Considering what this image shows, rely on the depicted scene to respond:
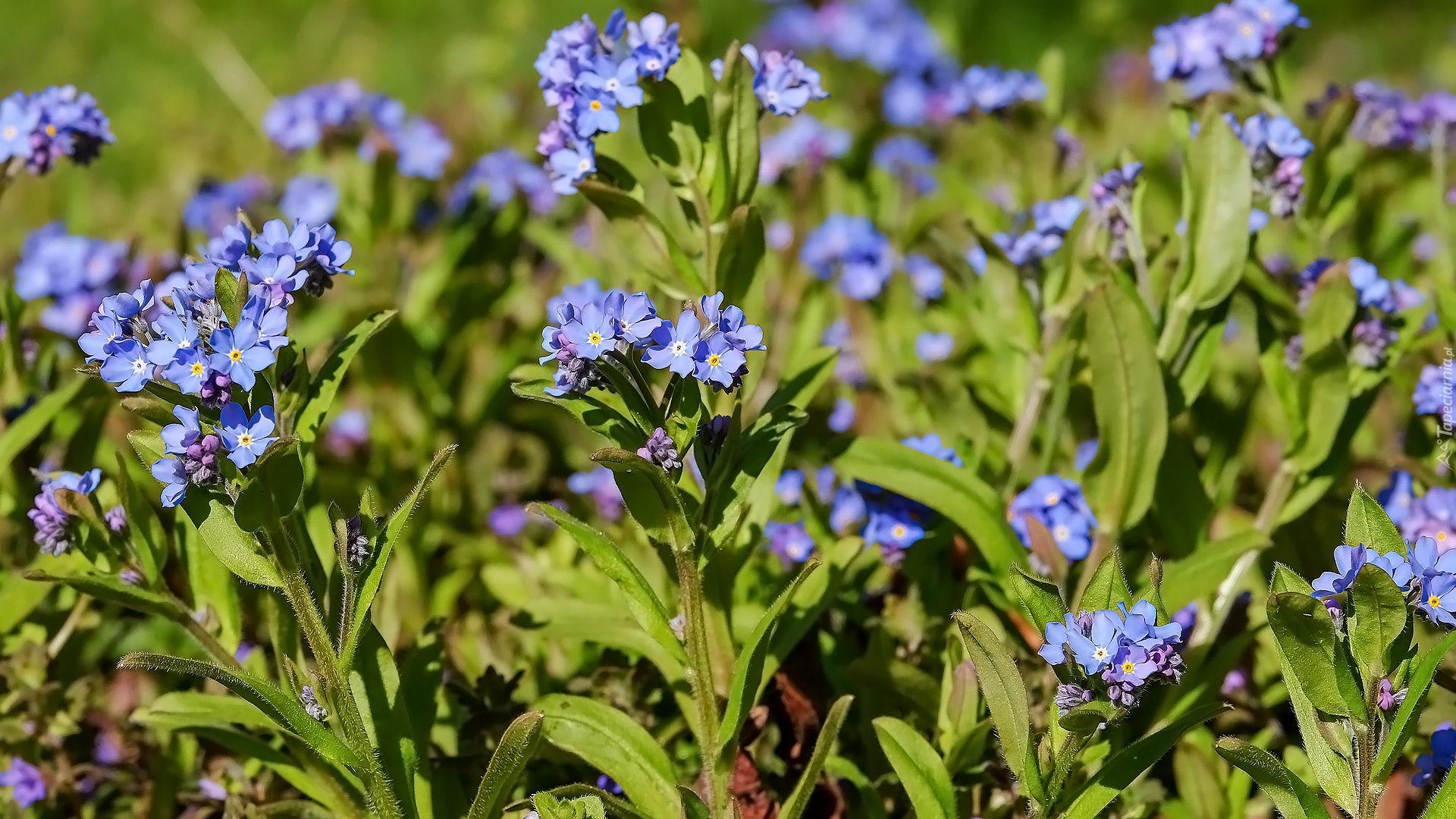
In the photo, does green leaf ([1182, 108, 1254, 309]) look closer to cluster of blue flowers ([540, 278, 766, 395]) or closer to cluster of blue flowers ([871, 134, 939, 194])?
cluster of blue flowers ([540, 278, 766, 395])

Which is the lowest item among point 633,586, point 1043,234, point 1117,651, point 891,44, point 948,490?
point 1117,651

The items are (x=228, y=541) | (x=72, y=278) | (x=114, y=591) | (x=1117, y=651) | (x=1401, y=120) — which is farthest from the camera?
(x=1401, y=120)

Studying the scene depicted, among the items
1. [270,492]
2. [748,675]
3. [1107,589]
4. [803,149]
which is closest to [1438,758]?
[1107,589]

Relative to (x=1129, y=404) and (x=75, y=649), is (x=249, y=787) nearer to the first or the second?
(x=75, y=649)

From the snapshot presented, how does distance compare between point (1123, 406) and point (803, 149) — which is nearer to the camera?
point (1123, 406)

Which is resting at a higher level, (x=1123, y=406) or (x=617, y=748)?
(x=1123, y=406)

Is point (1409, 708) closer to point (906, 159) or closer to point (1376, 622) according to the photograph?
point (1376, 622)

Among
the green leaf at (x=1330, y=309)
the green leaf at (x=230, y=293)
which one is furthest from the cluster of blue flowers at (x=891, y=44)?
the green leaf at (x=230, y=293)
